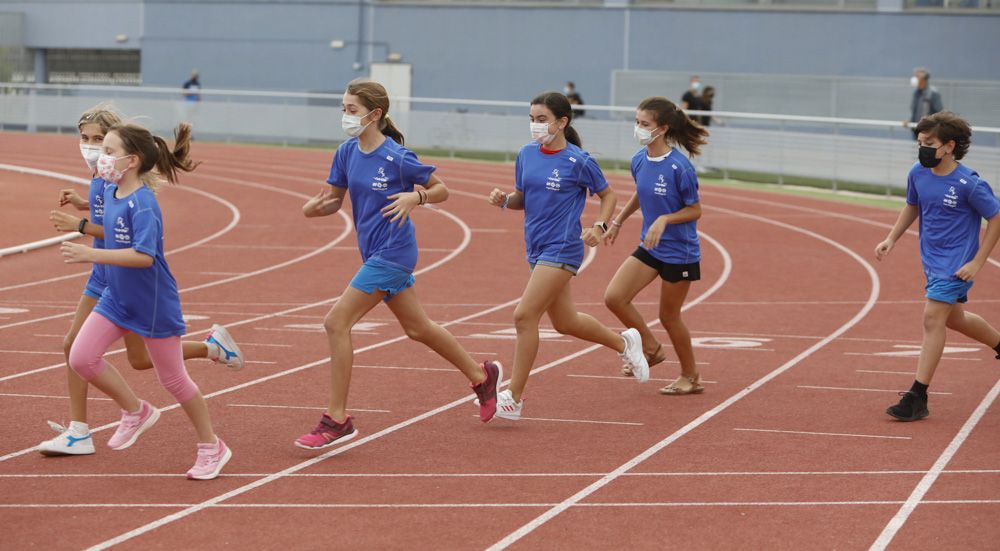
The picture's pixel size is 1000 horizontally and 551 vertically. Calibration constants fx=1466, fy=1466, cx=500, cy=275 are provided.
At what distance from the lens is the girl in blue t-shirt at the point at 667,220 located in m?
8.87

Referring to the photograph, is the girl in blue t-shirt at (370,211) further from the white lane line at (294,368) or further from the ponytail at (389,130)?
the white lane line at (294,368)

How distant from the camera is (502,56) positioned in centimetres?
3903

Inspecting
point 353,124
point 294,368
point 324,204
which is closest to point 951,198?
point 353,124

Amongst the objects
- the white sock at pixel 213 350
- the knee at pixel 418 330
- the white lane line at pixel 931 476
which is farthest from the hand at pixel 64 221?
the white lane line at pixel 931 476

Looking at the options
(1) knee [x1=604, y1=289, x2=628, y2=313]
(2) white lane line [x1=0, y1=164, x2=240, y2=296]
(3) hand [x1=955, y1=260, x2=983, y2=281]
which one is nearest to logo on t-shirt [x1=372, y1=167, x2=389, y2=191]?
(1) knee [x1=604, y1=289, x2=628, y2=313]

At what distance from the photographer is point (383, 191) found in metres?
7.52

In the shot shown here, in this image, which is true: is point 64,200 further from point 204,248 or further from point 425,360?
point 204,248

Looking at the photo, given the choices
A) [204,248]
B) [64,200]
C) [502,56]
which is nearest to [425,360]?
[64,200]

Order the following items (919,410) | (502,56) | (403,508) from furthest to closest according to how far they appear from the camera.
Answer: (502,56), (919,410), (403,508)

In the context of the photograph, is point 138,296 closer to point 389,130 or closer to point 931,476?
point 389,130

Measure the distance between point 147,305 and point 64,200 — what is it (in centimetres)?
106

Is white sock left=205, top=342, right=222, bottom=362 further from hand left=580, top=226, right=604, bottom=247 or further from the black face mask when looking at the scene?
the black face mask

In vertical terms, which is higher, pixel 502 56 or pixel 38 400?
pixel 502 56

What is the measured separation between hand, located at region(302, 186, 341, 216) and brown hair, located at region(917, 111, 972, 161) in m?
3.31
